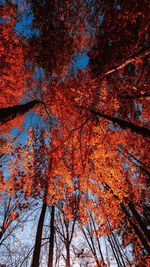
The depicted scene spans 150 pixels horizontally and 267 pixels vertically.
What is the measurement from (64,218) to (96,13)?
59.5ft

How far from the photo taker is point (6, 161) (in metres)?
13.8

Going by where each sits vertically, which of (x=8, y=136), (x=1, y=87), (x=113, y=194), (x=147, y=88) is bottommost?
(x=113, y=194)

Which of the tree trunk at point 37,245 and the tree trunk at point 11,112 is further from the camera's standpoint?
the tree trunk at point 37,245

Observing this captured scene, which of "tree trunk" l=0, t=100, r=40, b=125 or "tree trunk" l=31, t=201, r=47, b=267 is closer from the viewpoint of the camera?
"tree trunk" l=0, t=100, r=40, b=125

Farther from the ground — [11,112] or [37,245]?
[11,112]

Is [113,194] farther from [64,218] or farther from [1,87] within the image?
[1,87]

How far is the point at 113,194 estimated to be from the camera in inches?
428

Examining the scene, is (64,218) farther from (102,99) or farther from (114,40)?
(114,40)

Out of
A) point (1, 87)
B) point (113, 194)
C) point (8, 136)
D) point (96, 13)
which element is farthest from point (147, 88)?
point (8, 136)

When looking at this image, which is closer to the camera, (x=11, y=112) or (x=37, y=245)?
(x=11, y=112)

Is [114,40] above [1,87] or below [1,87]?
below

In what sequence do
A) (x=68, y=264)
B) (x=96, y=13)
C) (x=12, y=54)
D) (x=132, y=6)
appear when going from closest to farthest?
1. (x=132, y=6)
2. (x=96, y=13)
3. (x=12, y=54)
4. (x=68, y=264)

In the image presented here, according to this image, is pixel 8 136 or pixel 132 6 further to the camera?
pixel 8 136

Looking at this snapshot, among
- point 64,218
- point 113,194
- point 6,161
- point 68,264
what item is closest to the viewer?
point 113,194
